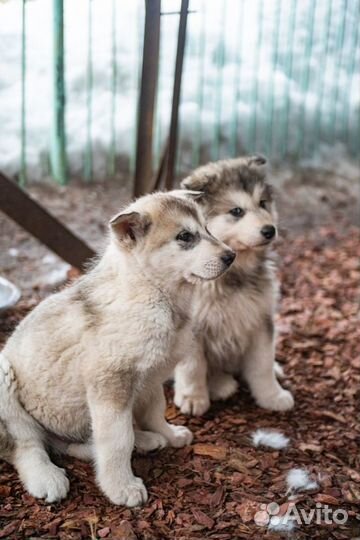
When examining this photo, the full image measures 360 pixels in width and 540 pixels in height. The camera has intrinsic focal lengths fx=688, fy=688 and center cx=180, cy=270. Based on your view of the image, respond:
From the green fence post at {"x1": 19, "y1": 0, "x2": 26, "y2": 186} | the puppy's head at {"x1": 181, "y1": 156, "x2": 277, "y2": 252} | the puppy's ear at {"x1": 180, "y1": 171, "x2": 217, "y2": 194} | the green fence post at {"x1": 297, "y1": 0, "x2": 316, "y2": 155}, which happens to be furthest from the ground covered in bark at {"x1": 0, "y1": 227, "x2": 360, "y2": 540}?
the green fence post at {"x1": 297, "y1": 0, "x2": 316, "y2": 155}

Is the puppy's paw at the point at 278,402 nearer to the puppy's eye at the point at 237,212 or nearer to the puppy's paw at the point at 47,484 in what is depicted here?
the puppy's eye at the point at 237,212

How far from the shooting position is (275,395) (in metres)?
4.52

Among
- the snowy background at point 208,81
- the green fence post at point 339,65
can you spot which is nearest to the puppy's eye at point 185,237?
the snowy background at point 208,81

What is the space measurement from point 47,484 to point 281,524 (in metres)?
1.18

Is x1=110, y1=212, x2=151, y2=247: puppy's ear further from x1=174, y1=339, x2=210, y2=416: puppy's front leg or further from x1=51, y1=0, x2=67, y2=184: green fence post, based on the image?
x1=51, y1=0, x2=67, y2=184: green fence post

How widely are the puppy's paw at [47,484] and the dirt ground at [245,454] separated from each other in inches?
1.9

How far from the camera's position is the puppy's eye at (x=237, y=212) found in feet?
14.0

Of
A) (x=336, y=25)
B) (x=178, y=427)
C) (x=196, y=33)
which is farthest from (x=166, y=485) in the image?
(x=336, y=25)

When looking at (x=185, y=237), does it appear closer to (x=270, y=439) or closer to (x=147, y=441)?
(x=147, y=441)

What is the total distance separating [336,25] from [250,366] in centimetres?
576

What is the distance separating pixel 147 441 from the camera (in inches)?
153

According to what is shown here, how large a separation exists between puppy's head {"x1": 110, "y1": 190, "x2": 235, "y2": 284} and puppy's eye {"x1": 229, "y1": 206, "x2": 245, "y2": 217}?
0.87 metres

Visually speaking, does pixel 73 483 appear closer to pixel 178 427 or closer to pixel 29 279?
pixel 178 427

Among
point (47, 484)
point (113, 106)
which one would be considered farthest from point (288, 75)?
point (47, 484)
